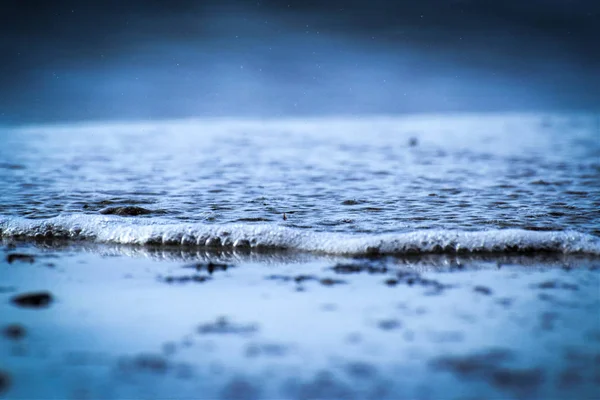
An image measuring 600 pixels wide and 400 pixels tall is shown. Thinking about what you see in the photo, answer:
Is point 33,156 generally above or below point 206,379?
above

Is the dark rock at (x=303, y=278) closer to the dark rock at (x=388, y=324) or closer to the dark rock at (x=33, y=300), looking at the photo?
the dark rock at (x=388, y=324)

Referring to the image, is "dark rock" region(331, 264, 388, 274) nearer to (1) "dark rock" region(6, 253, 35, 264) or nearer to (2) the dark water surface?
(2) the dark water surface

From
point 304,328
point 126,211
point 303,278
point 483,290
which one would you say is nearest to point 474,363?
point 304,328

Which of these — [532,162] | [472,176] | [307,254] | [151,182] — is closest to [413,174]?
[472,176]

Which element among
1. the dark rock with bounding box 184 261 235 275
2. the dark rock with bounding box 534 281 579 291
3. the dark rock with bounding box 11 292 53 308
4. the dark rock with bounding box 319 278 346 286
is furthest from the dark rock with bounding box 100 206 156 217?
the dark rock with bounding box 534 281 579 291

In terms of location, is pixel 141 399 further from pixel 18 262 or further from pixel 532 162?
pixel 532 162

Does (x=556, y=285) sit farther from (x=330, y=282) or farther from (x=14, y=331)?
(x=14, y=331)

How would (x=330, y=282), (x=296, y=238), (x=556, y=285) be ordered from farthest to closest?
(x=296, y=238), (x=330, y=282), (x=556, y=285)
